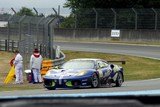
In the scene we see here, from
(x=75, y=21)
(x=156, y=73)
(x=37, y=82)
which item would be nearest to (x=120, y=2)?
(x=75, y=21)

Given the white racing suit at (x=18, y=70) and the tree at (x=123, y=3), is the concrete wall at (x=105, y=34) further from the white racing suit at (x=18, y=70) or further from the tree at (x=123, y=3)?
the white racing suit at (x=18, y=70)

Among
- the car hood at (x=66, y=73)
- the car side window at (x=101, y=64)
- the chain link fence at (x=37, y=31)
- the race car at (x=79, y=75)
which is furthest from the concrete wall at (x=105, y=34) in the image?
the car hood at (x=66, y=73)

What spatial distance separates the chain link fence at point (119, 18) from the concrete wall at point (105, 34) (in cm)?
101

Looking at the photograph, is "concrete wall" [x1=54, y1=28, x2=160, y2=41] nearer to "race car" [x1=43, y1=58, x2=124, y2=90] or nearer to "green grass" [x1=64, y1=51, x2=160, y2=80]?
"green grass" [x1=64, y1=51, x2=160, y2=80]

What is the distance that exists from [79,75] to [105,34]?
1216 inches

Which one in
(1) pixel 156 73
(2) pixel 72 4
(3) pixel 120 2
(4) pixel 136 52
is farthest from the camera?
(2) pixel 72 4

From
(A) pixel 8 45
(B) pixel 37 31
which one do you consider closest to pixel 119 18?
(A) pixel 8 45

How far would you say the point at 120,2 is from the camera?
62906 mm

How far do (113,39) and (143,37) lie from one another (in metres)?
3.63

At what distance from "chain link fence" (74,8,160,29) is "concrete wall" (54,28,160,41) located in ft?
3.33

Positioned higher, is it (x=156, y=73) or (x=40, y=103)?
(x=40, y=103)

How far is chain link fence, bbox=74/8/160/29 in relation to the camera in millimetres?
47094

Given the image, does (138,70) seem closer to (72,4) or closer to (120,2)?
(120,2)

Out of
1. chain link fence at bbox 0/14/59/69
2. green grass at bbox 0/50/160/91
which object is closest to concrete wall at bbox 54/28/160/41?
green grass at bbox 0/50/160/91
